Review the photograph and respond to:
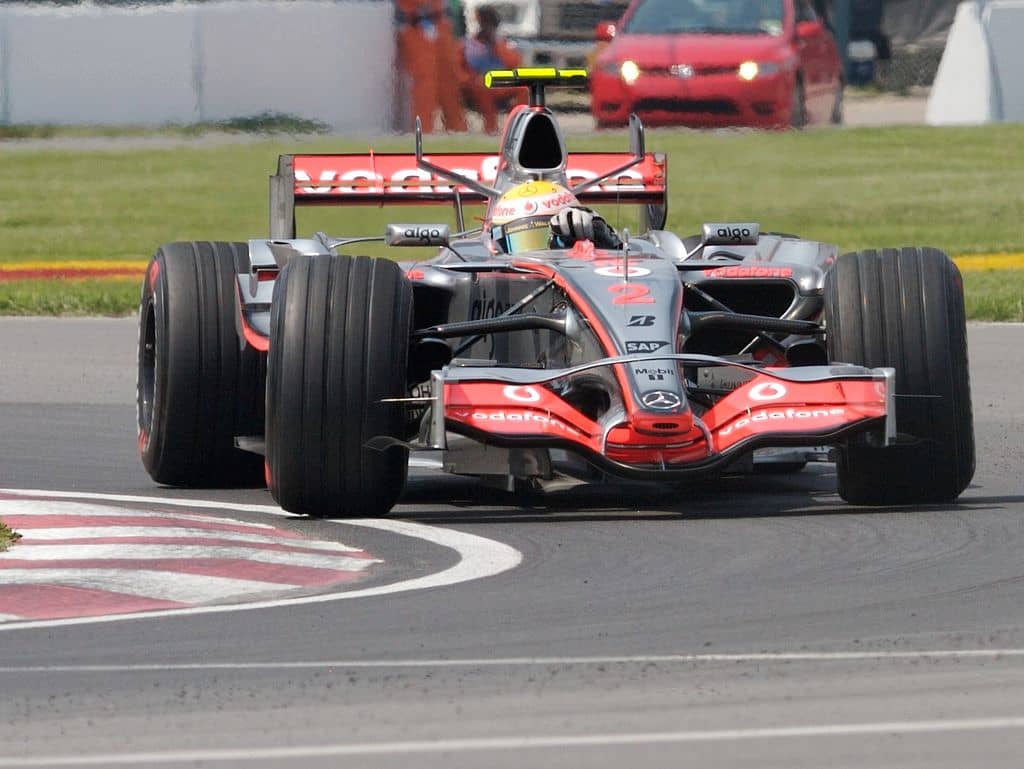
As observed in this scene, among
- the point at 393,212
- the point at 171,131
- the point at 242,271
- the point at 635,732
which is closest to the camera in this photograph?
the point at 635,732

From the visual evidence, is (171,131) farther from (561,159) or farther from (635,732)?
(635,732)

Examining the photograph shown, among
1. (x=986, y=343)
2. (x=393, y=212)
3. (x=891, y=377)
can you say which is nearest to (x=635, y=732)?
(x=891, y=377)

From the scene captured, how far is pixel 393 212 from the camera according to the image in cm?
2547

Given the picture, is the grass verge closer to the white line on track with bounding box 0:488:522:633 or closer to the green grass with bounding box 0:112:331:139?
the green grass with bounding box 0:112:331:139

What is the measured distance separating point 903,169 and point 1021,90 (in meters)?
2.40

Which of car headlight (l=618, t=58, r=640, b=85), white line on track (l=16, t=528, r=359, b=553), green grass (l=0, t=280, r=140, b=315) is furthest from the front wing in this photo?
car headlight (l=618, t=58, r=640, b=85)

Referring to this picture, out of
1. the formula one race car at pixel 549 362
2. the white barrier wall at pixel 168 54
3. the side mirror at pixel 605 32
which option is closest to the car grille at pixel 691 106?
the side mirror at pixel 605 32

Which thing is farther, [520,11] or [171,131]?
[520,11]

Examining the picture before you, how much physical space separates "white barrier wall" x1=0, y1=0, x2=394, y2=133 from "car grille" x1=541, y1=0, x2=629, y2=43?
2.96 meters

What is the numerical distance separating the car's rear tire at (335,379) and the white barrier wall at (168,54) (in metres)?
18.7

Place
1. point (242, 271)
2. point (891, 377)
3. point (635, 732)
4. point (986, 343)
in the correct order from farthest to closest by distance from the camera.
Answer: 1. point (986, 343)
2. point (242, 271)
3. point (891, 377)
4. point (635, 732)

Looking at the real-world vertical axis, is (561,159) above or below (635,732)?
above

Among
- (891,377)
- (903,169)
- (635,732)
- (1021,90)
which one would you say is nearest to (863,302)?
(891,377)

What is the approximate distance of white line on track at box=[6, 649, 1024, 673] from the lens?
6117mm
